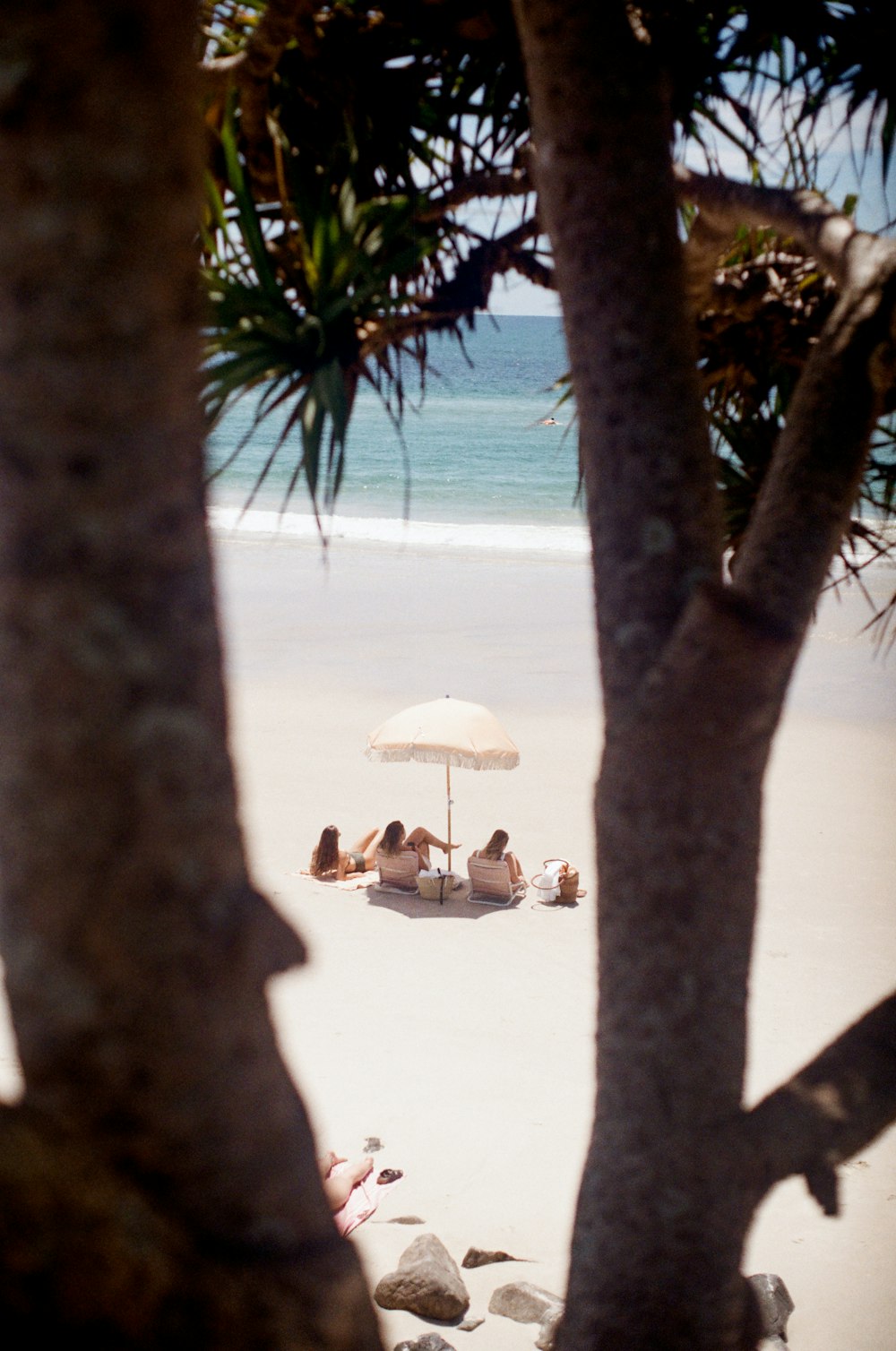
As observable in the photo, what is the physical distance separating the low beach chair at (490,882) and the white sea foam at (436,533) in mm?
16884

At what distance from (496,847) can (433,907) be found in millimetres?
740

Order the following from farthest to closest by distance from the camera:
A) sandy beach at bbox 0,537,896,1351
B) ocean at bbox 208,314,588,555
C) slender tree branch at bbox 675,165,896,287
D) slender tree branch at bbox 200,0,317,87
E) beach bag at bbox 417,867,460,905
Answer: ocean at bbox 208,314,588,555 → beach bag at bbox 417,867,460,905 → sandy beach at bbox 0,537,896,1351 → slender tree branch at bbox 200,0,317,87 → slender tree branch at bbox 675,165,896,287

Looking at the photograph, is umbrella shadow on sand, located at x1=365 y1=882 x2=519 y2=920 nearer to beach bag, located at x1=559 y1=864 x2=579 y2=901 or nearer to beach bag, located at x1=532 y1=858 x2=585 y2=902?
beach bag, located at x1=532 y1=858 x2=585 y2=902

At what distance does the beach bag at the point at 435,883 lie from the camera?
30.5 ft

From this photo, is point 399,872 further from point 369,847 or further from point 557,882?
point 557,882

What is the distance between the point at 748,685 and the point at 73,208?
1.35 m

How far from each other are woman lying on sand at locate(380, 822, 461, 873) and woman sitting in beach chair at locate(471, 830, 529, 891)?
1.63 ft

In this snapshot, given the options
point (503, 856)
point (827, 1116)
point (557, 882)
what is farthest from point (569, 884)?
point (827, 1116)

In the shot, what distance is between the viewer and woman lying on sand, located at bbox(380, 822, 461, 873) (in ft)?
31.1

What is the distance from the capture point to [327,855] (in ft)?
31.9

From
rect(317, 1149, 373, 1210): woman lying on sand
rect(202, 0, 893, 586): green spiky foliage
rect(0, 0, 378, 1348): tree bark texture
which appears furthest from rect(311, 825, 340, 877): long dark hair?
rect(0, 0, 378, 1348): tree bark texture

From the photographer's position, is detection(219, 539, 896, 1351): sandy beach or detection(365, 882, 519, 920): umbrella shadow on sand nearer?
detection(219, 539, 896, 1351): sandy beach

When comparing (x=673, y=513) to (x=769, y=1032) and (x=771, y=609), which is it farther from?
(x=769, y=1032)

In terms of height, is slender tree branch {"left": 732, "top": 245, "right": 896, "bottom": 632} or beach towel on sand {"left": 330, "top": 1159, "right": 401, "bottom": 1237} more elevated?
slender tree branch {"left": 732, "top": 245, "right": 896, "bottom": 632}
